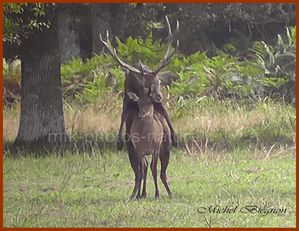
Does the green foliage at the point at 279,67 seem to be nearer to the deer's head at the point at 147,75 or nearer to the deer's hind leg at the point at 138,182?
the deer's head at the point at 147,75

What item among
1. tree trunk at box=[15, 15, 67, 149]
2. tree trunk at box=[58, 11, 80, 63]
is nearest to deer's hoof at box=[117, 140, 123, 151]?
tree trunk at box=[15, 15, 67, 149]

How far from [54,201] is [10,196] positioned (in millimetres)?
431

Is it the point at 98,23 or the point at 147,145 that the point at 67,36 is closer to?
the point at 98,23

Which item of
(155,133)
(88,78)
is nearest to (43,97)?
(88,78)

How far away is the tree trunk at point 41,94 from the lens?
11547 mm

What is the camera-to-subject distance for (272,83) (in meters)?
11.8

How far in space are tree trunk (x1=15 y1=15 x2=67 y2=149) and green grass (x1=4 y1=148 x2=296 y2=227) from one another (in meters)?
0.25

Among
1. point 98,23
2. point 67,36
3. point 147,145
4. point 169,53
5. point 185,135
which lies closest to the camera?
point 147,145

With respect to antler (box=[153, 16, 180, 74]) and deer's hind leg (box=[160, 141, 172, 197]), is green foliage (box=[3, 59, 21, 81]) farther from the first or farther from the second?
deer's hind leg (box=[160, 141, 172, 197])

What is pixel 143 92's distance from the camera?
11.0 metres

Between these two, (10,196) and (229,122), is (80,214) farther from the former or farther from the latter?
(229,122)

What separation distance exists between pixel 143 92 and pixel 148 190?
3.20ft

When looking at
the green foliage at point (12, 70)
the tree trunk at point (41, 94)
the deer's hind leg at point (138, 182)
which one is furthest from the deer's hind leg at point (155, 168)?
the green foliage at point (12, 70)

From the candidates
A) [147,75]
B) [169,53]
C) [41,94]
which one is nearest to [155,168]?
[147,75]
